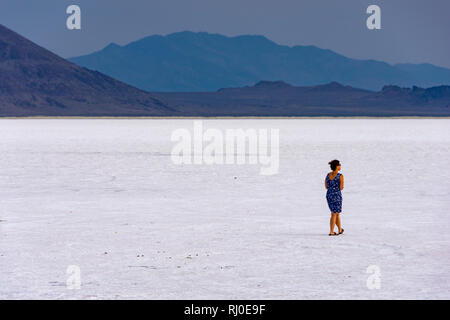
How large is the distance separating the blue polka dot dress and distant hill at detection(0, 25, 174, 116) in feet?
479

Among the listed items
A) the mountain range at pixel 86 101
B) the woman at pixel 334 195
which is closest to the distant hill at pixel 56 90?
the mountain range at pixel 86 101

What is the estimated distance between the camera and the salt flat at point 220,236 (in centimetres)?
736

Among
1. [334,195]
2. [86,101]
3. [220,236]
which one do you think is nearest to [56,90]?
[86,101]

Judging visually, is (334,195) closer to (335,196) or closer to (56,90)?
(335,196)

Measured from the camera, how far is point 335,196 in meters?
10.1

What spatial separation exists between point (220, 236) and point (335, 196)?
1590mm

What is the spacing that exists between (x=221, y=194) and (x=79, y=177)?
5.11 metres

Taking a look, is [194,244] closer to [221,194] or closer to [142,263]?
[142,263]

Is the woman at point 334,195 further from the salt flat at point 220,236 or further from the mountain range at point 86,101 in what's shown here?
the mountain range at point 86,101

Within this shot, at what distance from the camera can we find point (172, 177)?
19.0 meters

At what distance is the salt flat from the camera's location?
7.36m

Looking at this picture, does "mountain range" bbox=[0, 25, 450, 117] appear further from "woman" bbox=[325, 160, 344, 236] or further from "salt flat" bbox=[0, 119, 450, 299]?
"woman" bbox=[325, 160, 344, 236]

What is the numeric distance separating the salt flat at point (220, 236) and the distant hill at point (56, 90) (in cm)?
13943

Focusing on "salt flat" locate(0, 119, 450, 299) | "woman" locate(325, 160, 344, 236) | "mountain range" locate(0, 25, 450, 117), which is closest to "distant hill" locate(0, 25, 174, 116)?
"mountain range" locate(0, 25, 450, 117)
